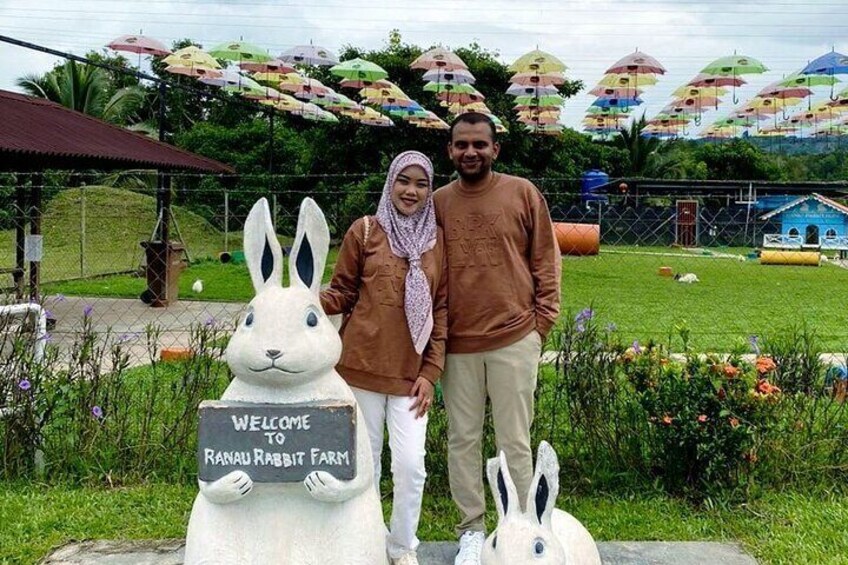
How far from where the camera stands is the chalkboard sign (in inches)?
94.8

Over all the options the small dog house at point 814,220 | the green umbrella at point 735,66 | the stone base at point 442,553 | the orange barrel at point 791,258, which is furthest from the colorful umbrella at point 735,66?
the stone base at point 442,553

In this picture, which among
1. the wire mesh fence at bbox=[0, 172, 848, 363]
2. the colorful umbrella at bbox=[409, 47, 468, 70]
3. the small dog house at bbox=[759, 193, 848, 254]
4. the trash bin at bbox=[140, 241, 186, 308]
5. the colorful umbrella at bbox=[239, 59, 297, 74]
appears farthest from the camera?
the small dog house at bbox=[759, 193, 848, 254]

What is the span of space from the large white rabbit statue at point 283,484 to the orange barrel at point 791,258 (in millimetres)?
16384

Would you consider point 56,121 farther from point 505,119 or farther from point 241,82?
point 505,119

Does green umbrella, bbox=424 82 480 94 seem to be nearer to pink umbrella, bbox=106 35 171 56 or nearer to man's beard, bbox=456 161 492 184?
pink umbrella, bbox=106 35 171 56

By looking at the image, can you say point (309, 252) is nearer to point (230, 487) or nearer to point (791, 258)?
point (230, 487)

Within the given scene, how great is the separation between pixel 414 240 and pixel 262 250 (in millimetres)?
591

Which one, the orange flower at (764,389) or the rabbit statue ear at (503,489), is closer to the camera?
the rabbit statue ear at (503,489)

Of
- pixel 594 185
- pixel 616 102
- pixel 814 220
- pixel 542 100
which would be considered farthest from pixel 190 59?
pixel 814 220

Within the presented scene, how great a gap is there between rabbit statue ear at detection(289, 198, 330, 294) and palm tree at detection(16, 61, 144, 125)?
21.3 meters

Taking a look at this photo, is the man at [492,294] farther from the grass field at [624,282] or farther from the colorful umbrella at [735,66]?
the colorful umbrella at [735,66]

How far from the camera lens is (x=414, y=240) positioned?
9.50 feet

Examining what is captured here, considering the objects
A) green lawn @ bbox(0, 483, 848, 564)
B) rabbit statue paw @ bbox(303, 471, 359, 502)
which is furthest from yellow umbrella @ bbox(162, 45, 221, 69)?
rabbit statue paw @ bbox(303, 471, 359, 502)

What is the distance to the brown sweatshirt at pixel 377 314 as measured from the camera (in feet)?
9.39
